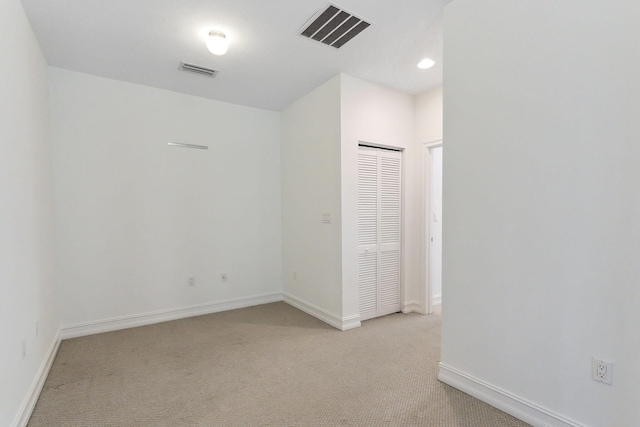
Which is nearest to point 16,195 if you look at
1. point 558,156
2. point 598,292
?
point 558,156

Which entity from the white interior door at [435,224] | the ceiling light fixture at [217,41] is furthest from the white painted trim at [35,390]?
the white interior door at [435,224]

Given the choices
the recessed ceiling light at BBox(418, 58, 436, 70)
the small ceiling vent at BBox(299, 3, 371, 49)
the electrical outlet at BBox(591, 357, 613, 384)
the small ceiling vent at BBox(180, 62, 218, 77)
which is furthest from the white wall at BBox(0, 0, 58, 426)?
the recessed ceiling light at BBox(418, 58, 436, 70)

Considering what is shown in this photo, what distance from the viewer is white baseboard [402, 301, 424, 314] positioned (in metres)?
3.93

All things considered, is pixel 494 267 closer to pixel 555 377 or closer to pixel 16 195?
pixel 555 377

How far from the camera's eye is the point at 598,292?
1554mm

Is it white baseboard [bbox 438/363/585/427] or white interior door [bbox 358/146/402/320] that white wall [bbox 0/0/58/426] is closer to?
white baseboard [bbox 438/363/585/427]

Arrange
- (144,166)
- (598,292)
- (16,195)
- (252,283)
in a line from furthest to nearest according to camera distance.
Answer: (252,283) → (144,166) → (16,195) → (598,292)

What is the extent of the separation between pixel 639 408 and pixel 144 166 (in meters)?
4.44

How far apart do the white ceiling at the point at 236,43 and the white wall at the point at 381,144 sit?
0.20 m

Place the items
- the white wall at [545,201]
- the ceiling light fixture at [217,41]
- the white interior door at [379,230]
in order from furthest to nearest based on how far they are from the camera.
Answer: the white interior door at [379,230], the ceiling light fixture at [217,41], the white wall at [545,201]

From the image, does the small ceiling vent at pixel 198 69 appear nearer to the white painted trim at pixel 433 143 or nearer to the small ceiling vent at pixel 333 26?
the small ceiling vent at pixel 333 26

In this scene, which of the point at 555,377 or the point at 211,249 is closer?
the point at 555,377

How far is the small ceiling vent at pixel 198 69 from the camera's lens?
311 cm

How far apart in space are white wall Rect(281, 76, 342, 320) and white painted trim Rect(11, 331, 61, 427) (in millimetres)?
2517
